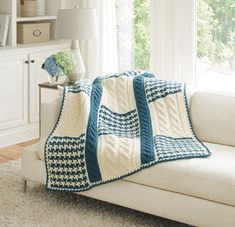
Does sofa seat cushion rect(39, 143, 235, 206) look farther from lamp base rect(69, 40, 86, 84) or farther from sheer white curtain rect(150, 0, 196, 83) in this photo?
sheer white curtain rect(150, 0, 196, 83)

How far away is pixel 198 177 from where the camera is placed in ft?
11.2

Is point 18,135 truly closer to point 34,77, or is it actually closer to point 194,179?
point 34,77

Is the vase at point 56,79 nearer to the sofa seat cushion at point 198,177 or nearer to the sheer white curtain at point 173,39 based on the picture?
the sheer white curtain at point 173,39

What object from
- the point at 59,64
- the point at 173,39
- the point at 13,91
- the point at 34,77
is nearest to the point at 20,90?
the point at 13,91

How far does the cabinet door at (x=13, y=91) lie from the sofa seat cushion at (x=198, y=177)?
6.35ft

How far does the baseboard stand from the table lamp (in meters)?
0.88

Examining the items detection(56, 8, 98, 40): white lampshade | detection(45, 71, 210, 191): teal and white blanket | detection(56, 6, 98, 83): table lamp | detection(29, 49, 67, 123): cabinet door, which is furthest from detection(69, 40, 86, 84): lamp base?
detection(29, 49, 67, 123): cabinet door

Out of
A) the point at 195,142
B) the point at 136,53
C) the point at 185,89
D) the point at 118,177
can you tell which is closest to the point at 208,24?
the point at 136,53

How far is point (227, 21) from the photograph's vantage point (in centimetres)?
493

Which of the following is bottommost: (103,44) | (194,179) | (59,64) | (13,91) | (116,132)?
(194,179)

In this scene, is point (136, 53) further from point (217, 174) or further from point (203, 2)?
point (217, 174)

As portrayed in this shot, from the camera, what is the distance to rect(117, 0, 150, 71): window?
5.45 m

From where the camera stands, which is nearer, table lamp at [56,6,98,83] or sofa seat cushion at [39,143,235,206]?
sofa seat cushion at [39,143,235,206]

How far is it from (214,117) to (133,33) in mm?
1806
